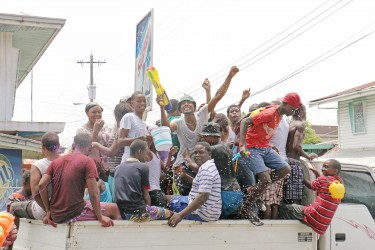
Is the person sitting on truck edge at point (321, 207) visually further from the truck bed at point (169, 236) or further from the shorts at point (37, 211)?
the shorts at point (37, 211)

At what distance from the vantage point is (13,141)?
12.0 meters

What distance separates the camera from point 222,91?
23.2 feet

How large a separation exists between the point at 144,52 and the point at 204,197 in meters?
5.14

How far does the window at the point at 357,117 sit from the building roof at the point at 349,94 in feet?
1.91

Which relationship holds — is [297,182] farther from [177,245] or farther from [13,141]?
[13,141]

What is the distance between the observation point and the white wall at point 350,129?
22609 millimetres

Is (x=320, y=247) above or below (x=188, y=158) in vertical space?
below

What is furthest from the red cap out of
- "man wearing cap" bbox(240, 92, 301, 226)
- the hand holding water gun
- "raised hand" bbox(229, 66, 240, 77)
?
the hand holding water gun

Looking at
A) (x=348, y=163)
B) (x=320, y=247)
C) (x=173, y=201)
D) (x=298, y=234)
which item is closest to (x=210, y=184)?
(x=173, y=201)

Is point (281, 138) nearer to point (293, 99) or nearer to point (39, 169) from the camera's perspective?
point (293, 99)

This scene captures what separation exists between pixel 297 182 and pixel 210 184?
4.64 feet

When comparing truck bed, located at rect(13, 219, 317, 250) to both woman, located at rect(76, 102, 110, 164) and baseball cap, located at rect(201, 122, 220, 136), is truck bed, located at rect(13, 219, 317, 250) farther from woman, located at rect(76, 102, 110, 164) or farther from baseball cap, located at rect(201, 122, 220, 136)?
woman, located at rect(76, 102, 110, 164)

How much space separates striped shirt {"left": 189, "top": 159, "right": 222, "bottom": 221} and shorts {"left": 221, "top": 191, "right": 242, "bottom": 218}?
16 centimetres

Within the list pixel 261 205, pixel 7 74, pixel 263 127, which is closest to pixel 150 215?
pixel 261 205
